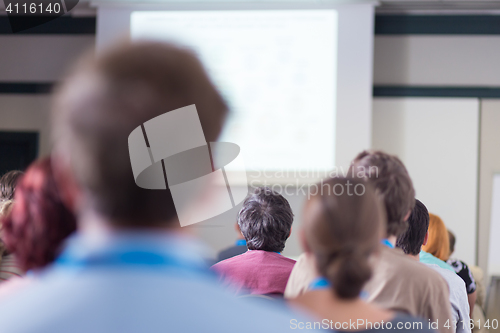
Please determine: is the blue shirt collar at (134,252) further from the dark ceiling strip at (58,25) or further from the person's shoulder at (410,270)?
the dark ceiling strip at (58,25)

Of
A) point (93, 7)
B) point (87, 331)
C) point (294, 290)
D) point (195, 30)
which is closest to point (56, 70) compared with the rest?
point (93, 7)

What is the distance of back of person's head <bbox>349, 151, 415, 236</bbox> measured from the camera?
4.24ft

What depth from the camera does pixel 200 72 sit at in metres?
0.44

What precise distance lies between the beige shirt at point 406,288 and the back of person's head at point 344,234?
0.27 m

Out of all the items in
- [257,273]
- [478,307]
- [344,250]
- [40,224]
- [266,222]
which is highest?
[40,224]

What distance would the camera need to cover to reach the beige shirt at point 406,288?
3.87 feet

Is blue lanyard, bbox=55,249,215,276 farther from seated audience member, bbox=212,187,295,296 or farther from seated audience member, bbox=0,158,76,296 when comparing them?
seated audience member, bbox=212,187,295,296

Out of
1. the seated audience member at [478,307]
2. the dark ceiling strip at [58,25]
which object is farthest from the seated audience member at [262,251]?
the dark ceiling strip at [58,25]

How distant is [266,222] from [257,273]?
9.7 inches

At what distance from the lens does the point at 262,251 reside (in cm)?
176

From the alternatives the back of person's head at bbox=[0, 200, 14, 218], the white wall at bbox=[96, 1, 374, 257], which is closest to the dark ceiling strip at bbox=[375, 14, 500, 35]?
the white wall at bbox=[96, 1, 374, 257]

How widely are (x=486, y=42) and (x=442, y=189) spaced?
1487mm

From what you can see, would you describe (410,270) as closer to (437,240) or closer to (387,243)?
(387,243)

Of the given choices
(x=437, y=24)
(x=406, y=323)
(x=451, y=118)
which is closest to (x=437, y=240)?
(x=406, y=323)
